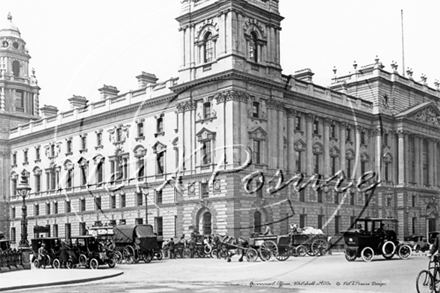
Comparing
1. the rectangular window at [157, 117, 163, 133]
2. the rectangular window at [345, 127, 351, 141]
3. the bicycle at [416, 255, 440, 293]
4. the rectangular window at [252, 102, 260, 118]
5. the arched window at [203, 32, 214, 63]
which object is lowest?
the bicycle at [416, 255, 440, 293]

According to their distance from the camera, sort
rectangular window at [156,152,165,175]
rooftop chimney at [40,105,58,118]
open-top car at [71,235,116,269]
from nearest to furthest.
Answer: open-top car at [71,235,116,269], rectangular window at [156,152,165,175], rooftop chimney at [40,105,58,118]


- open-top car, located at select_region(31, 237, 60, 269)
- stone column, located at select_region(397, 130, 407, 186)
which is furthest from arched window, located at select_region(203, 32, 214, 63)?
stone column, located at select_region(397, 130, 407, 186)

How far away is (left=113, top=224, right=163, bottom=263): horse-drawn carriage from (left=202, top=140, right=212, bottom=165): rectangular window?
46.6ft

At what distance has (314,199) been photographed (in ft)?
199

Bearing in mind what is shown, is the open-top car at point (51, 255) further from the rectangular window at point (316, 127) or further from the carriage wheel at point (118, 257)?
the rectangular window at point (316, 127)

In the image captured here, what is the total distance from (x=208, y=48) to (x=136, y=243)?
70.1 ft

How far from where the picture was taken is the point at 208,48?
54062 millimetres

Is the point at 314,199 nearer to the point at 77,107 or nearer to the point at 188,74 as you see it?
the point at 188,74

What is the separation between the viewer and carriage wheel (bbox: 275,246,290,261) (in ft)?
115

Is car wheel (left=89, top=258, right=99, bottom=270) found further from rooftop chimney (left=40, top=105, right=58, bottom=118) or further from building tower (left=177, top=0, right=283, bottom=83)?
rooftop chimney (left=40, top=105, right=58, bottom=118)

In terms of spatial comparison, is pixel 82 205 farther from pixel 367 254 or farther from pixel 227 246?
pixel 367 254

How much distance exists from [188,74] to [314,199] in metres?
16.7

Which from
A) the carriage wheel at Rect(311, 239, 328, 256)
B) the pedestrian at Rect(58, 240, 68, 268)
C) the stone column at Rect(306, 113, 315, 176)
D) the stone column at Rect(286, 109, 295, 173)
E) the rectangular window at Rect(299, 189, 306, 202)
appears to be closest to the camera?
the pedestrian at Rect(58, 240, 68, 268)

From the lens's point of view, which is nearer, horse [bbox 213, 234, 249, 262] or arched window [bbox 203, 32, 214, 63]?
horse [bbox 213, 234, 249, 262]
